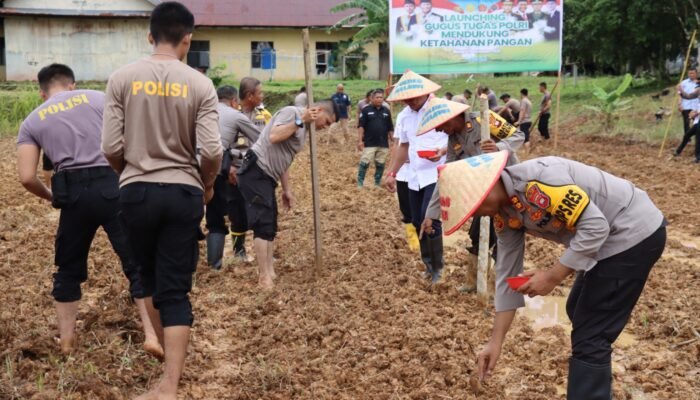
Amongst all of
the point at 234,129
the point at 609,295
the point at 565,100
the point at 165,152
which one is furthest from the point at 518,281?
the point at 565,100

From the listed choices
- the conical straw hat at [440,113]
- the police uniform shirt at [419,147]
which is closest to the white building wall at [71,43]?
the police uniform shirt at [419,147]

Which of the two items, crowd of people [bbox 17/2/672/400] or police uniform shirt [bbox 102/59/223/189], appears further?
police uniform shirt [bbox 102/59/223/189]

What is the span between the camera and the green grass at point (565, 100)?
1992 centimetres

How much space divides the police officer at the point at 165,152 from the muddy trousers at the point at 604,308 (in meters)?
1.81

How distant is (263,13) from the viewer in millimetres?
34250

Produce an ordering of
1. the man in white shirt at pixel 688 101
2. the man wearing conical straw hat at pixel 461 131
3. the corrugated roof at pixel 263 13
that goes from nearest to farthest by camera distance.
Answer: the man wearing conical straw hat at pixel 461 131 → the man in white shirt at pixel 688 101 → the corrugated roof at pixel 263 13

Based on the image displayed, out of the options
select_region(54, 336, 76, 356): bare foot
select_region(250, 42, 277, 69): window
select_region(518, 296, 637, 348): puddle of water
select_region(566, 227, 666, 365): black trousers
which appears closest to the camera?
select_region(566, 227, 666, 365): black trousers

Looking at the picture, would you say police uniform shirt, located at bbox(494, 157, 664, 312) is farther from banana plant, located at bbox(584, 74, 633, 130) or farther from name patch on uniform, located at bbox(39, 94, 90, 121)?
banana plant, located at bbox(584, 74, 633, 130)

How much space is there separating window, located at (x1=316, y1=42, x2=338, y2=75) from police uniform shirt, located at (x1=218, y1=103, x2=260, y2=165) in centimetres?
2853

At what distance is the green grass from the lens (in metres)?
19.9

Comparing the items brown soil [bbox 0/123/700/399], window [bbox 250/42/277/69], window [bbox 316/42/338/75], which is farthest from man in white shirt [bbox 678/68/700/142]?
window [bbox 250/42/277/69]

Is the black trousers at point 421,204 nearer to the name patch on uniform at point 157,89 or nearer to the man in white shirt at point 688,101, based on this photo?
the name patch on uniform at point 157,89

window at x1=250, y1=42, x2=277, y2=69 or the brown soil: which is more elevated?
window at x1=250, y1=42, x2=277, y2=69

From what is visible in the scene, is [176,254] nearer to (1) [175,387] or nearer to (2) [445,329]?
(1) [175,387]
